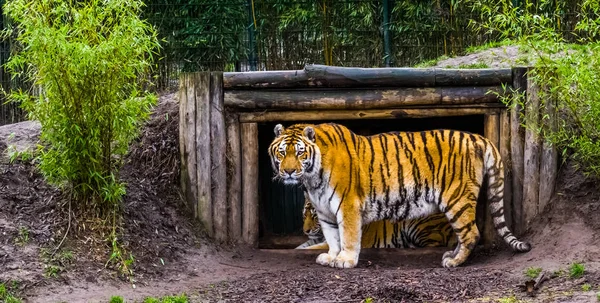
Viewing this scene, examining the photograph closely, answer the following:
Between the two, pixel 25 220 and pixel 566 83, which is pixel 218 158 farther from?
pixel 566 83

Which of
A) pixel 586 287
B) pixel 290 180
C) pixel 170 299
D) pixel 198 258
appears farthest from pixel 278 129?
pixel 586 287

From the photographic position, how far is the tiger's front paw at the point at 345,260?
8.28 metres

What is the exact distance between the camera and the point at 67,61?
734cm

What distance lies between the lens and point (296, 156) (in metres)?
8.28

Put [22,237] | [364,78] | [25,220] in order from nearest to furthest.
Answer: [22,237], [25,220], [364,78]

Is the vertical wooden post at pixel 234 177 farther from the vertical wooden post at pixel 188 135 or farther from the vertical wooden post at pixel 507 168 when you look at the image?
the vertical wooden post at pixel 507 168

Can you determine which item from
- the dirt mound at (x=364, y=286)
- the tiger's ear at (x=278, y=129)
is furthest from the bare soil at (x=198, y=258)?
the tiger's ear at (x=278, y=129)

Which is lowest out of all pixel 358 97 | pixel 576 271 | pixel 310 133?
pixel 576 271

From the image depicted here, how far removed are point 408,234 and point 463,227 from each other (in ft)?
3.63

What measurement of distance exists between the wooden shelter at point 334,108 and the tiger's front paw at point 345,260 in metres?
1.25

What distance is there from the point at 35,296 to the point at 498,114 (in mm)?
4553

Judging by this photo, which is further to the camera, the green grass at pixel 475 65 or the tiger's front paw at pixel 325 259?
the green grass at pixel 475 65

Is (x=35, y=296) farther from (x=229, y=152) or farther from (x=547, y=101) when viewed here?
(x=547, y=101)

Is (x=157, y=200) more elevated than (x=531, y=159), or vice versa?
(x=531, y=159)
